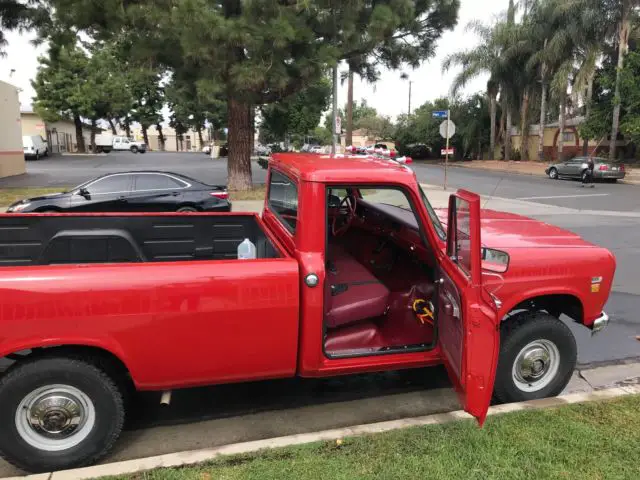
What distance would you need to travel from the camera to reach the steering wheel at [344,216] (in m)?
4.33

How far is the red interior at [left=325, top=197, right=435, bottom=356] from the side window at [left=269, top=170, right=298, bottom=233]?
0.43 meters

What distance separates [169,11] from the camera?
37.8 feet

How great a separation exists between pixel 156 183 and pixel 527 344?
28.4 ft

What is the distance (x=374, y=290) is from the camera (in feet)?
12.1

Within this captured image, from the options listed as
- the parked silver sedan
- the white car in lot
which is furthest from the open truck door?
the white car in lot

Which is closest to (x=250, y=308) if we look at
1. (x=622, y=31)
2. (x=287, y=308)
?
(x=287, y=308)

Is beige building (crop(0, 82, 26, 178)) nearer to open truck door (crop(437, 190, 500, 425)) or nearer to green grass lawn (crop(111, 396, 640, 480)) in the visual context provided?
green grass lawn (crop(111, 396, 640, 480))

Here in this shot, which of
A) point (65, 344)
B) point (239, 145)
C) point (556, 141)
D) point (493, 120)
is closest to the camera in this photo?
point (65, 344)

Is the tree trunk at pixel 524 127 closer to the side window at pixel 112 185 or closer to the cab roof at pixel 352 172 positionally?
the side window at pixel 112 185

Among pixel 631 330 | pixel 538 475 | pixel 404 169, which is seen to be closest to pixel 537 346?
pixel 538 475

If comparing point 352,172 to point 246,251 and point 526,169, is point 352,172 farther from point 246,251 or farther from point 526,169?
point 526,169

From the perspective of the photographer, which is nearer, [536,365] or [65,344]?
[65,344]

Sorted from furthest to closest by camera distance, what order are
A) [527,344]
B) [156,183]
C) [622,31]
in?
[622,31] < [156,183] < [527,344]

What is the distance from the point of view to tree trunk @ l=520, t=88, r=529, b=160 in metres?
37.9
